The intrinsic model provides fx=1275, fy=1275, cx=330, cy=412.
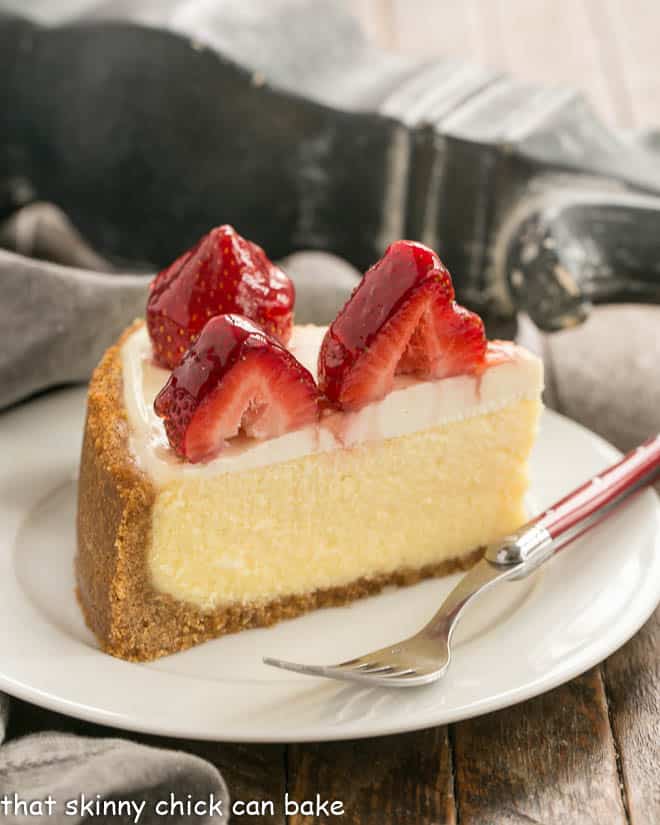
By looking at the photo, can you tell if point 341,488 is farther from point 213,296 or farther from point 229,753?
point 229,753

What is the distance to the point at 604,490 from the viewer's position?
7.64ft

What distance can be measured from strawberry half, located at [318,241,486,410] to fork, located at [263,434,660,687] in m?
0.34

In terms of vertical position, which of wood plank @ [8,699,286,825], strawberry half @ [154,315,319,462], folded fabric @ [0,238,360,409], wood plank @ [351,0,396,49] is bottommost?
wood plank @ [351,0,396,49]

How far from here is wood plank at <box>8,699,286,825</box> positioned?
5.84ft

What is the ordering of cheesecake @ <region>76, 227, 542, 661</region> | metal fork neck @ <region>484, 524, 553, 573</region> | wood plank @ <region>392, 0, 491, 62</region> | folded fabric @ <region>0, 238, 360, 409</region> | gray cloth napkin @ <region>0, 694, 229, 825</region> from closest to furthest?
gray cloth napkin @ <region>0, 694, 229, 825</region>, cheesecake @ <region>76, 227, 542, 661</region>, metal fork neck @ <region>484, 524, 553, 573</region>, folded fabric @ <region>0, 238, 360, 409</region>, wood plank @ <region>392, 0, 491, 62</region>

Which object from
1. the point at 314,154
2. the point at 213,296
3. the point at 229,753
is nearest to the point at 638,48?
the point at 314,154

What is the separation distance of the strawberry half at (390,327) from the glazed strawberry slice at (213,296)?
0.62ft

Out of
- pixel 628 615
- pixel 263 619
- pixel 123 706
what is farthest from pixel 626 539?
pixel 123 706

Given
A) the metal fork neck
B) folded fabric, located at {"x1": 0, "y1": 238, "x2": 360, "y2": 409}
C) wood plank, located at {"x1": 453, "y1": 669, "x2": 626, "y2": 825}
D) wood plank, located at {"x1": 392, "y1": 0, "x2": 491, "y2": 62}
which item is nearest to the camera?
wood plank, located at {"x1": 453, "y1": 669, "x2": 626, "y2": 825}

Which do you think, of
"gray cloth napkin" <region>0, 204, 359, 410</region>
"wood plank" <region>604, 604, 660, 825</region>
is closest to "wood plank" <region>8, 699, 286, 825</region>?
"wood plank" <region>604, 604, 660, 825</region>

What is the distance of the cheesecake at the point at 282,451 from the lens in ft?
6.60

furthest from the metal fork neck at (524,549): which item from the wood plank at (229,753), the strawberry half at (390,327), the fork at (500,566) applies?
the wood plank at (229,753)

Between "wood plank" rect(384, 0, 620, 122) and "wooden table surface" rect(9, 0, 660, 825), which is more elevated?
"wooden table surface" rect(9, 0, 660, 825)

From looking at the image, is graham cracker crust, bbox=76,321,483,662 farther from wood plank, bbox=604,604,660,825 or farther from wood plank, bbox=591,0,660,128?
wood plank, bbox=591,0,660,128
